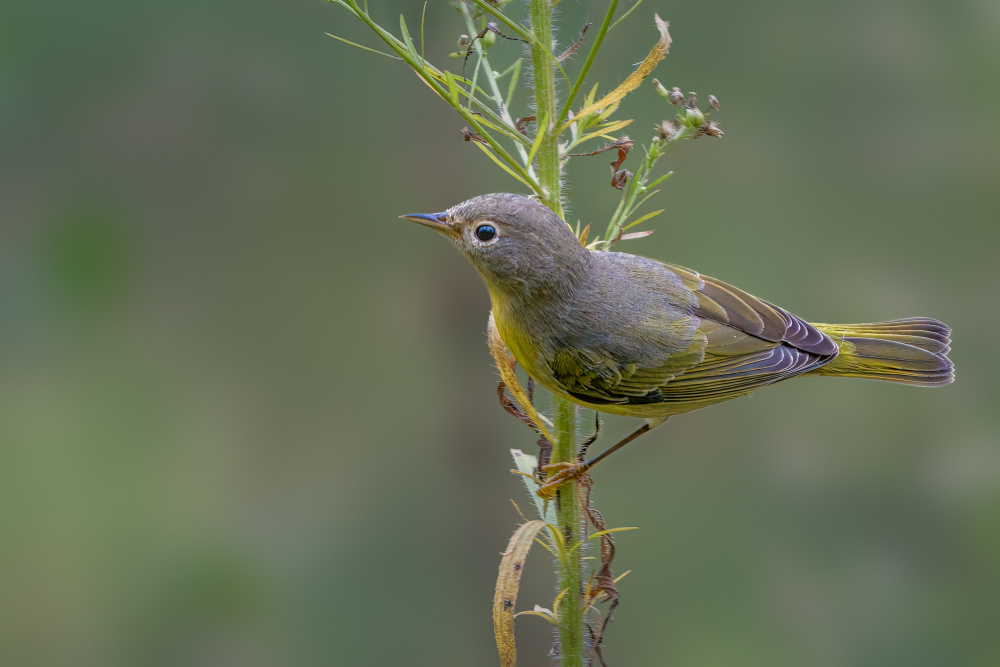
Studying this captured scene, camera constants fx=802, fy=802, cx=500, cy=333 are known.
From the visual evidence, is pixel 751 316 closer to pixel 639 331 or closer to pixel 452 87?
pixel 639 331

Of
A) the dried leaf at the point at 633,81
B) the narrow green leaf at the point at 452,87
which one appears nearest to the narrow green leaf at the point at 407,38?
the narrow green leaf at the point at 452,87

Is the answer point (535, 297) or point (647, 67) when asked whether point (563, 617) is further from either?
point (647, 67)

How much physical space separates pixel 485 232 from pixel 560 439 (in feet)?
1.52

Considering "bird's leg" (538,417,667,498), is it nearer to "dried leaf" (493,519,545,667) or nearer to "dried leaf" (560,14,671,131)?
"dried leaf" (493,519,545,667)

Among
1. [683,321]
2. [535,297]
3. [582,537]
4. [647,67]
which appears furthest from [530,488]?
[647,67]

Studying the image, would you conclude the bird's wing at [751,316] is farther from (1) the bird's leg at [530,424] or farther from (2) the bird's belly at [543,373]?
(1) the bird's leg at [530,424]

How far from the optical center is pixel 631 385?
6.21 ft

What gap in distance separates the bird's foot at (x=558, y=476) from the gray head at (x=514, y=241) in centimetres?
46

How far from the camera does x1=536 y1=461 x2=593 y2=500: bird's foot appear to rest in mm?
1455

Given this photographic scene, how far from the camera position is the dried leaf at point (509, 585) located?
1.37m

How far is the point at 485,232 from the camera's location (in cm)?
166

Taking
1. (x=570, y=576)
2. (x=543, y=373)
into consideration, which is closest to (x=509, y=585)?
(x=570, y=576)

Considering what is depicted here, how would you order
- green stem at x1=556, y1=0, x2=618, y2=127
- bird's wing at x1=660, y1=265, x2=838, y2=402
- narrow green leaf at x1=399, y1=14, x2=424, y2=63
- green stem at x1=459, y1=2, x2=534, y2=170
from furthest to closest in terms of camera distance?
bird's wing at x1=660, y1=265, x2=838, y2=402 < green stem at x1=459, y1=2, x2=534, y2=170 < narrow green leaf at x1=399, y1=14, x2=424, y2=63 < green stem at x1=556, y1=0, x2=618, y2=127

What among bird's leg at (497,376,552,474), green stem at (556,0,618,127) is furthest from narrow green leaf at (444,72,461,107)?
bird's leg at (497,376,552,474)
